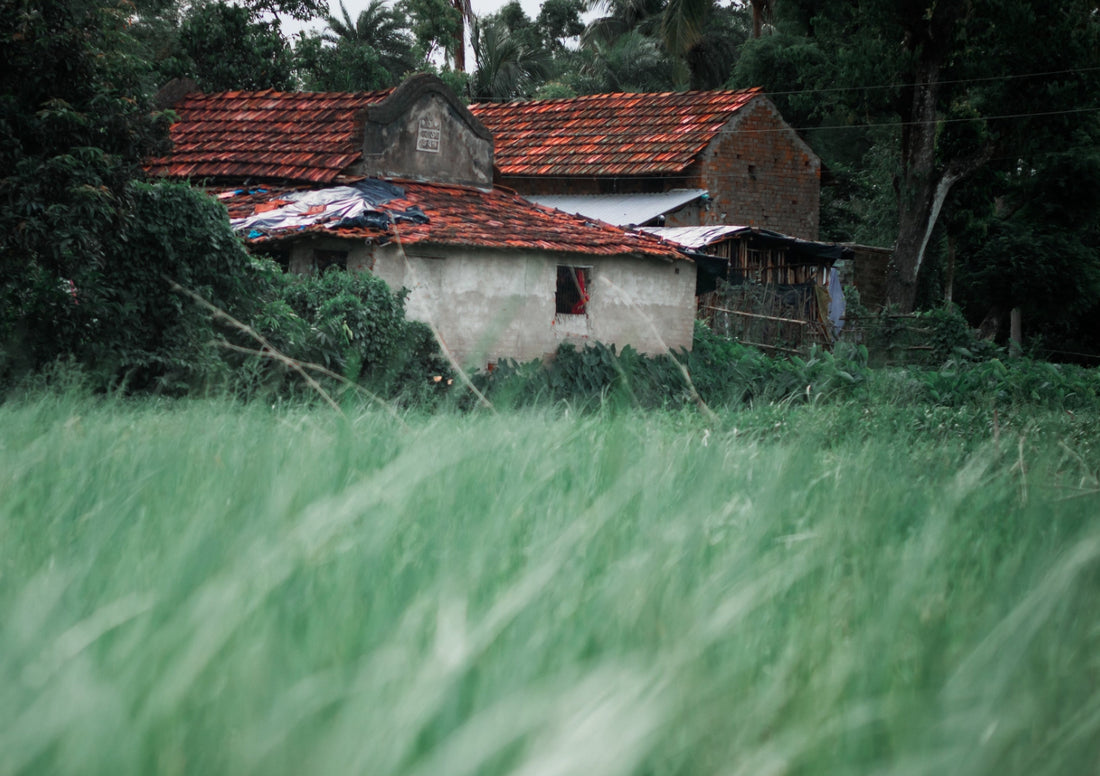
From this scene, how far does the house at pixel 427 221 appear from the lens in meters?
15.8

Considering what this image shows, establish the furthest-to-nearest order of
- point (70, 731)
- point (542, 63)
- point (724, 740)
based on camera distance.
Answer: point (542, 63) < point (724, 740) < point (70, 731)

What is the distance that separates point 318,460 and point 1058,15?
22827mm

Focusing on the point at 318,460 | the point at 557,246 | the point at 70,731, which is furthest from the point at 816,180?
the point at 70,731

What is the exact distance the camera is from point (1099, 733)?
199 cm

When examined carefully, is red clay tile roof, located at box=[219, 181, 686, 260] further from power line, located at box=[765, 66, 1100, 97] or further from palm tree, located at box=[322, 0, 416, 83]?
palm tree, located at box=[322, 0, 416, 83]

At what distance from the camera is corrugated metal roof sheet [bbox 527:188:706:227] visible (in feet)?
79.9

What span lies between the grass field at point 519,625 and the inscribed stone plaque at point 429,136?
16.0 m

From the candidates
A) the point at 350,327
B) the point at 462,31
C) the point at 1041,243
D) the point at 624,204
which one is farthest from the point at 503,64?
the point at 350,327

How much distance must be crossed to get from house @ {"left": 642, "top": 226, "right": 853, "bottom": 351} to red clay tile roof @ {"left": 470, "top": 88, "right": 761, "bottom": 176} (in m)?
2.28

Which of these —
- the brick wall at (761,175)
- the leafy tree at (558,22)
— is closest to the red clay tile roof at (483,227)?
the brick wall at (761,175)

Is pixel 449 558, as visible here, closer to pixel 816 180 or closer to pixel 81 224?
pixel 81 224

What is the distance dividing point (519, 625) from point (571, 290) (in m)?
16.3

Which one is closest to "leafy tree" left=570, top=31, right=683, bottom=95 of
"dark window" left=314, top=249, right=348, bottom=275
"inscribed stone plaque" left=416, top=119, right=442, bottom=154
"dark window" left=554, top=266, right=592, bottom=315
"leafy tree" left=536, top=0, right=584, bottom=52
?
"leafy tree" left=536, top=0, right=584, bottom=52

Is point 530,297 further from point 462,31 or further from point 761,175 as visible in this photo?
point 462,31
